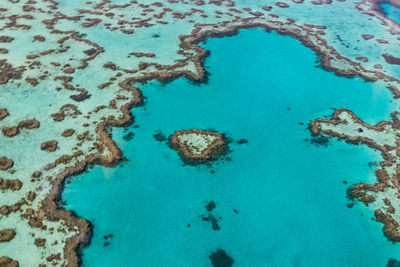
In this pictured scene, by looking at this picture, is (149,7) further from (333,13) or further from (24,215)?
(24,215)

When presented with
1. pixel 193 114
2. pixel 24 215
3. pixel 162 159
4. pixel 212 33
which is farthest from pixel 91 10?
pixel 24 215

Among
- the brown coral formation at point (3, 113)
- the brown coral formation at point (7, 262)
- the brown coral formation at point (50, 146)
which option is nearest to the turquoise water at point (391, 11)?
the brown coral formation at point (50, 146)

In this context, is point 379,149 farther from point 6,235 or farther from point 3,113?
point 3,113

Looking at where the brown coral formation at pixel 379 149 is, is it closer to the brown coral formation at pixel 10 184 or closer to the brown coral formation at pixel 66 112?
the brown coral formation at pixel 66 112

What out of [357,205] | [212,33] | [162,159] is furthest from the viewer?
[212,33]

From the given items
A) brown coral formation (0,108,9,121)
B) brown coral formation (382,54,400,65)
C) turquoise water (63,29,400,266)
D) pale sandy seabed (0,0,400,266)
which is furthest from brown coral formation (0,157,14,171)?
brown coral formation (382,54,400,65)

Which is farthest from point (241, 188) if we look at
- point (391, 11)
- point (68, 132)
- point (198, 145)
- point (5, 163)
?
point (391, 11)

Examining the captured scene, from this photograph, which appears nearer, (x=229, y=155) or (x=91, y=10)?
(x=229, y=155)
